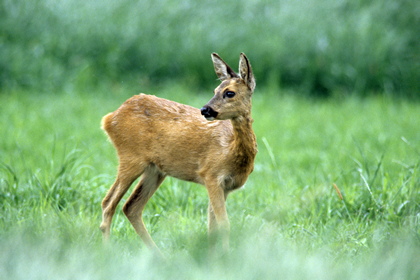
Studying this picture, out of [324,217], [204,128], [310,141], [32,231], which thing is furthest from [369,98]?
[32,231]

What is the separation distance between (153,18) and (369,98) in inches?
149

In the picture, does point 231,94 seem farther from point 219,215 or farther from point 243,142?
point 219,215

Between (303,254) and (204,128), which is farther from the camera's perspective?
(204,128)

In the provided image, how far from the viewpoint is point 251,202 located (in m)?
6.96

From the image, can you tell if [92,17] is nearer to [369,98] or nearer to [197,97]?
[197,97]

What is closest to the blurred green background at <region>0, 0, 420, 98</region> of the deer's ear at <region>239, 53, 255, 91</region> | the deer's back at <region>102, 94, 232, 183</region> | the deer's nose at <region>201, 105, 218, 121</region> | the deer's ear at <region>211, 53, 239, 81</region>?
the deer's back at <region>102, 94, 232, 183</region>

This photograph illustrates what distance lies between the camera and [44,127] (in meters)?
9.95

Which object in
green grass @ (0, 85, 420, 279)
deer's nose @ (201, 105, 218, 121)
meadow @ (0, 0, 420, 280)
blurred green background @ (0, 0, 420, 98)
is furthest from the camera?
blurred green background @ (0, 0, 420, 98)

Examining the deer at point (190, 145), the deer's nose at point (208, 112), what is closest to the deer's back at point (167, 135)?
the deer at point (190, 145)

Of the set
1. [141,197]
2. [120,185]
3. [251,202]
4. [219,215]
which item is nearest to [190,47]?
[251,202]

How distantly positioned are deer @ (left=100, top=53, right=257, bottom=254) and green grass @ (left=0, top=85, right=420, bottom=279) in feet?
0.80

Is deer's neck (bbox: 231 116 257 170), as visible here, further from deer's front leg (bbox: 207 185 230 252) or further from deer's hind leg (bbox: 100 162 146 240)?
deer's hind leg (bbox: 100 162 146 240)

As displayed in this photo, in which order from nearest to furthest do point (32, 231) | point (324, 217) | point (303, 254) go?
point (303, 254) < point (32, 231) < point (324, 217)

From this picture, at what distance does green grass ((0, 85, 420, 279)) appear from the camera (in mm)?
4266
